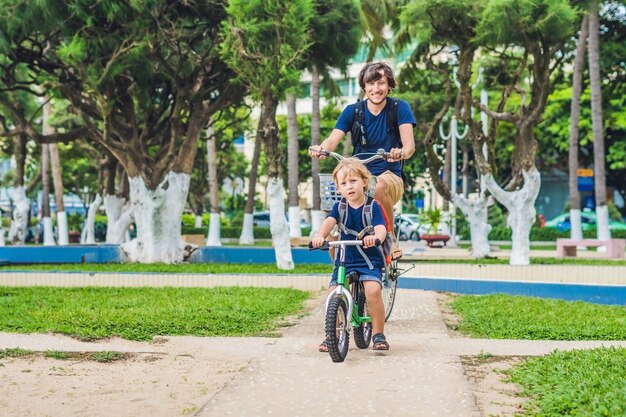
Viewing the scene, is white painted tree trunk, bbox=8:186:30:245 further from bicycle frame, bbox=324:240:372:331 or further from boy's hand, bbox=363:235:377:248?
boy's hand, bbox=363:235:377:248

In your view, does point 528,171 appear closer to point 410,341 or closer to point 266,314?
point 266,314

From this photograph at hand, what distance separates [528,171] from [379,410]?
1590cm

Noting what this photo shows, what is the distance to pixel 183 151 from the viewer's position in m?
23.1

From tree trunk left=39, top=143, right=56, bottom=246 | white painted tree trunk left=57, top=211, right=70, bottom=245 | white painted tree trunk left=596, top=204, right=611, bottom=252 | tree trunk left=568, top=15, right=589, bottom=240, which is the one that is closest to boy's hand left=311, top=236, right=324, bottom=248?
white painted tree trunk left=596, top=204, right=611, bottom=252

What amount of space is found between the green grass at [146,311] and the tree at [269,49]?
4.80 m

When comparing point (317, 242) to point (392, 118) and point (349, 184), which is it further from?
point (392, 118)

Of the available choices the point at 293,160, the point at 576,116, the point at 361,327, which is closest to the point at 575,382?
the point at 361,327

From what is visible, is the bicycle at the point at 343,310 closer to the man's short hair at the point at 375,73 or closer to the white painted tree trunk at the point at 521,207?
the man's short hair at the point at 375,73

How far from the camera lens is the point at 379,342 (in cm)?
784

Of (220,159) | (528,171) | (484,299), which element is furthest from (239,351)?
(220,159)

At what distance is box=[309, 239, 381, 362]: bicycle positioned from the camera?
7086mm

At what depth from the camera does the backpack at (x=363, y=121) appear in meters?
8.34

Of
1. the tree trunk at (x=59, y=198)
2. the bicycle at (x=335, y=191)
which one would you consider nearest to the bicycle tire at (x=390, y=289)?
the bicycle at (x=335, y=191)

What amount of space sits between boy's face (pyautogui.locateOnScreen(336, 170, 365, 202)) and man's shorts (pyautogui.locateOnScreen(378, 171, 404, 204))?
604 mm
